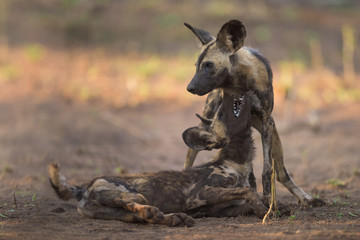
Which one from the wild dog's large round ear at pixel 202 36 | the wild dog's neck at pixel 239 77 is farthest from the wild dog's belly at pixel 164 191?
the wild dog's large round ear at pixel 202 36

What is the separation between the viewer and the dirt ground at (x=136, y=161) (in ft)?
12.1

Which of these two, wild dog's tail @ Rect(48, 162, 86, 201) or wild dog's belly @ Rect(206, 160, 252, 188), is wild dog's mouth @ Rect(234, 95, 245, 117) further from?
wild dog's tail @ Rect(48, 162, 86, 201)

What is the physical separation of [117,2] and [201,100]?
7.95 meters

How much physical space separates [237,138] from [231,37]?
0.89 m

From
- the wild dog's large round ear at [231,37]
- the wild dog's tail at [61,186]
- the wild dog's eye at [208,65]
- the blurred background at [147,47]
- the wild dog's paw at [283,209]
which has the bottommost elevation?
the wild dog's paw at [283,209]

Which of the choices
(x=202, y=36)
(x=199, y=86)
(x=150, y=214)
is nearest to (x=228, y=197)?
(x=150, y=214)

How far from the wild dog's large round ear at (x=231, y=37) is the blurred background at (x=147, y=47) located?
6173 mm

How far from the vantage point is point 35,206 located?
15.6ft

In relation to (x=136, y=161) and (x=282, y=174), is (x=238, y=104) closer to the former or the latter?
(x=282, y=174)

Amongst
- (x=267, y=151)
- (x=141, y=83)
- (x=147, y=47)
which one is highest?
(x=147, y=47)

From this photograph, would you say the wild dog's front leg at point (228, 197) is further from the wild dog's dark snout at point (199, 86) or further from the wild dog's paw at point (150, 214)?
the wild dog's dark snout at point (199, 86)

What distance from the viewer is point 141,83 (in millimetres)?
12727

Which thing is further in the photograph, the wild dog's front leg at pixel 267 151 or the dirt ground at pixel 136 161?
the wild dog's front leg at pixel 267 151

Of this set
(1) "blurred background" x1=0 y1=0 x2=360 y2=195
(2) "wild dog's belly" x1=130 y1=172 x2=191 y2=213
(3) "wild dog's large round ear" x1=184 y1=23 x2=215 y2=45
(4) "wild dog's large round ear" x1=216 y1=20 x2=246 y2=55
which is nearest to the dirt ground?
(1) "blurred background" x1=0 y1=0 x2=360 y2=195
